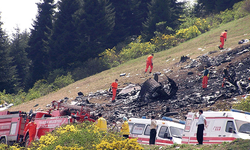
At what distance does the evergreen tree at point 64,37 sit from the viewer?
45.4 meters

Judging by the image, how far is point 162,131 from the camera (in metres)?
14.1

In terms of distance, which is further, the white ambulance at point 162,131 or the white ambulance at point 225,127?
the white ambulance at point 162,131

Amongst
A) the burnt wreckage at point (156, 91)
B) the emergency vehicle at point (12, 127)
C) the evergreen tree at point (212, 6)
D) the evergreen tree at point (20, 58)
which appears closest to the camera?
the emergency vehicle at point (12, 127)

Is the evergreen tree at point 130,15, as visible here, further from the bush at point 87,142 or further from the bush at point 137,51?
the bush at point 87,142

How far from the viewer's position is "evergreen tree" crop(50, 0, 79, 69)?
4541 cm

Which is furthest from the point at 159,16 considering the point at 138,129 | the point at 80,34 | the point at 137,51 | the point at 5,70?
the point at 138,129

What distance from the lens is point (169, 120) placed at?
1537 centimetres

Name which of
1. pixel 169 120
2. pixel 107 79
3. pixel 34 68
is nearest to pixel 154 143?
pixel 169 120

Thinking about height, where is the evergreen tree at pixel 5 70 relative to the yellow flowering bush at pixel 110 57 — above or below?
below

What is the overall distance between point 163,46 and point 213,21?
976 centimetres

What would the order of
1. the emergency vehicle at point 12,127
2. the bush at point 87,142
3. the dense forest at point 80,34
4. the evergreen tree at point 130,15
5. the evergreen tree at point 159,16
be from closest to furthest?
the bush at point 87,142
the emergency vehicle at point 12,127
the dense forest at point 80,34
the evergreen tree at point 159,16
the evergreen tree at point 130,15

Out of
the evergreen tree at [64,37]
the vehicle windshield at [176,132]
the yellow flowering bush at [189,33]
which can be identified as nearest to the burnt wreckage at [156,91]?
the vehicle windshield at [176,132]

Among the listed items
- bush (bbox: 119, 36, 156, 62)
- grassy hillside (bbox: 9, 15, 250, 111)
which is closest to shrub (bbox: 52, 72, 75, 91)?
grassy hillside (bbox: 9, 15, 250, 111)

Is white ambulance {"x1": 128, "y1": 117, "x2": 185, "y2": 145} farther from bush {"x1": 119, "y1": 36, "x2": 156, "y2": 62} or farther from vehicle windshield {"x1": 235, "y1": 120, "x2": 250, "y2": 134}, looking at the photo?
bush {"x1": 119, "y1": 36, "x2": 156, "y2": 62}
